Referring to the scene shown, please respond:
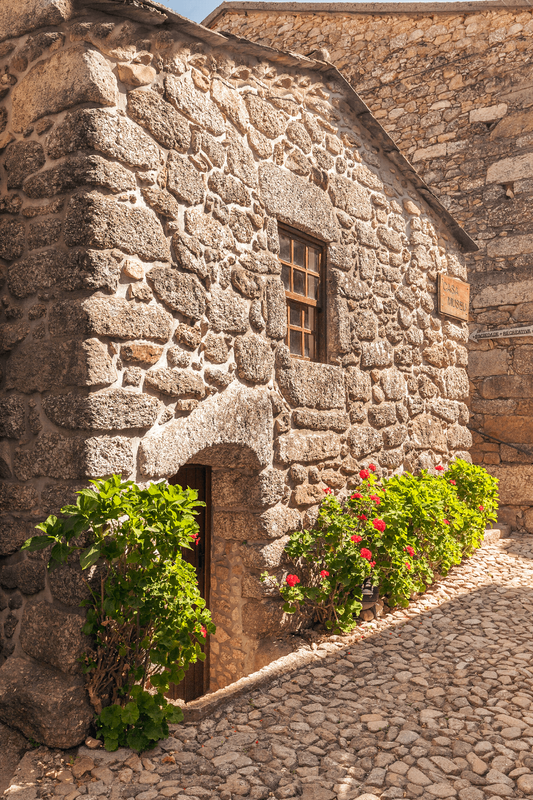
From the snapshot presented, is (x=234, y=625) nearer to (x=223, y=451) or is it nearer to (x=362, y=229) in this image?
(x=223, y=451)

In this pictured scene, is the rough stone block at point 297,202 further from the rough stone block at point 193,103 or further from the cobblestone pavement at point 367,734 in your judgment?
the cobblestone pavement at point 367,734

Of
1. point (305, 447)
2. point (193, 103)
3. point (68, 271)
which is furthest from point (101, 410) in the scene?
point (193, 103)

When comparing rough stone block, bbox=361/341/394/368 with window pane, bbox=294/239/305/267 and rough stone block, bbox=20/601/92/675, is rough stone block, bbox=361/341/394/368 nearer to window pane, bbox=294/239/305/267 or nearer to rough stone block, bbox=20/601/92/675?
window pane, bbox=294/239/305/267

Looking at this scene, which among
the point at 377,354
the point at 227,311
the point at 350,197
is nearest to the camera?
the point at 227,311

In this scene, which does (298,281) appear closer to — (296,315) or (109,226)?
(296,315)

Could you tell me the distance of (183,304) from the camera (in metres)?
3.21

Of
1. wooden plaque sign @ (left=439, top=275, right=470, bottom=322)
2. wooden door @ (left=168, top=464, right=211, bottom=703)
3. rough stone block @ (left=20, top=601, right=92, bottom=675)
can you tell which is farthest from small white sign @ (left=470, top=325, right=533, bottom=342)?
rough stone block @ (left=20, top=601, right=92, bottom=675)

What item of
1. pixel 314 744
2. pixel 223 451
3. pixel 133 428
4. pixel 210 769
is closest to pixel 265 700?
pixel 314 744

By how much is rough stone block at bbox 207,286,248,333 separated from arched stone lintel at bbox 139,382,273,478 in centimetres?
35

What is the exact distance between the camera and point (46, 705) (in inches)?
102

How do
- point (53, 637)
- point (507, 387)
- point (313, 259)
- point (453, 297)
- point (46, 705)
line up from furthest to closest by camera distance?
point (507, 387)
point (453, 297)
point (313, 259)
point (53, 637)
point (46, 705)

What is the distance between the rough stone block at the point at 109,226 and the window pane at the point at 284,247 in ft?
4.23

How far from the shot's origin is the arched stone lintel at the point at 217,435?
303 cm

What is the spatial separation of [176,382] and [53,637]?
52.7 inches
